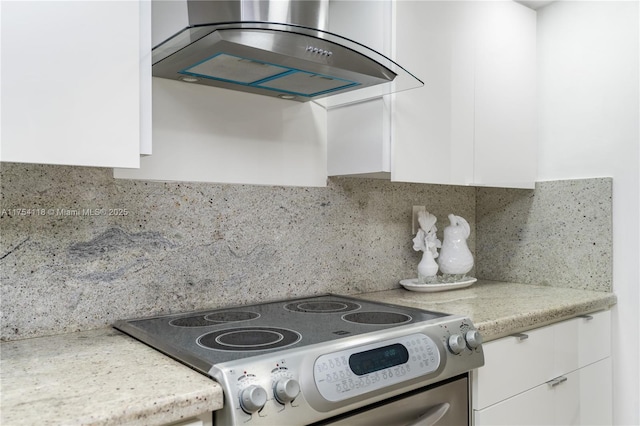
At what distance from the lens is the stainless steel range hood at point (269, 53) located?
1.12m

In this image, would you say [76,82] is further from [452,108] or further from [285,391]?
[452,108]

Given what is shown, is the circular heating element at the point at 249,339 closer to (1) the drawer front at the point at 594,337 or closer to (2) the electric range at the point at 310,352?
(2) the electric range at the point at 310,352

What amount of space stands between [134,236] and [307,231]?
0.61 meters

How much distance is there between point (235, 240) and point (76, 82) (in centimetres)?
74

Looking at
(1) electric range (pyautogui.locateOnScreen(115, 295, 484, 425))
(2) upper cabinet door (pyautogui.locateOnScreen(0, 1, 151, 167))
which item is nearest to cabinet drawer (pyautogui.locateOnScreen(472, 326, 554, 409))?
(1) electric range (pyautogui.locateOnScreen(115, 295, 484, 425))

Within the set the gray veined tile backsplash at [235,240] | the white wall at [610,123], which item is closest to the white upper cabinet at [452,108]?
the white wall at [610,123]

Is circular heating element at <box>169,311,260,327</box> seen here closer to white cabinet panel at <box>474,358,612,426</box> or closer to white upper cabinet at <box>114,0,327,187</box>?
white upper cabinet at <box>114,0,327,187</box>

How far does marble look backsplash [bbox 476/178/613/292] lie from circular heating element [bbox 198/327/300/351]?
4.60 ft

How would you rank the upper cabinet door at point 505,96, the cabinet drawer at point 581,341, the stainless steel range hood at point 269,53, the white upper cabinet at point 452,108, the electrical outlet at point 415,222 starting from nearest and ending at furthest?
the stainless steel range hood at point 269,53 < the white upper cabinet at point 452,108 < the cabinet drawer at point 581,341 < the upper cabinet door at point 505,96 < the electrical outlet at point 415,222

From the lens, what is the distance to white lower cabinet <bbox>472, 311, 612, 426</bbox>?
1.45m

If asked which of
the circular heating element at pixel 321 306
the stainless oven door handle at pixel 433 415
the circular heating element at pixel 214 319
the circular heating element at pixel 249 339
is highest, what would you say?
the circular heating element at pixel 249 339

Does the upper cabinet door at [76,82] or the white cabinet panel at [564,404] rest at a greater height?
the upper cabinet door at [76,82]

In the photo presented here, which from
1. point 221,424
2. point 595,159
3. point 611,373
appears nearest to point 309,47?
point 221,424

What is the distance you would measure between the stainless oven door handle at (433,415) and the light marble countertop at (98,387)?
0.57 metres
